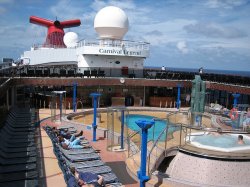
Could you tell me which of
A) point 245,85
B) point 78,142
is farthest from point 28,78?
point 245,85

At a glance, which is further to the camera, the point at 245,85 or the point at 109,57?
the point at 109,57

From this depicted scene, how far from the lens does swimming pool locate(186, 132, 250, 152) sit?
9.47 metres

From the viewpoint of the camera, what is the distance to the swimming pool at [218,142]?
9.47 meters

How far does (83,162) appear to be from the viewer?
9.41 metres

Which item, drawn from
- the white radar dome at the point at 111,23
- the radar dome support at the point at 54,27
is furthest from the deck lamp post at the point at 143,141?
the radar dome support at the point at 54,27

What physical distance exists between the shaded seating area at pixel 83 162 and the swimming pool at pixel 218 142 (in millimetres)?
3080

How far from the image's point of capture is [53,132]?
12867mm

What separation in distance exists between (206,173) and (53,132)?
276 inches

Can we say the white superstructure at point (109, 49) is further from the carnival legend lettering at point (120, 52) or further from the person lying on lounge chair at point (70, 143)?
the person lying on lounge chair at point (70, 143)

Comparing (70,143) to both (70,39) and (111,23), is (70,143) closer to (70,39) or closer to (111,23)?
(111,23)

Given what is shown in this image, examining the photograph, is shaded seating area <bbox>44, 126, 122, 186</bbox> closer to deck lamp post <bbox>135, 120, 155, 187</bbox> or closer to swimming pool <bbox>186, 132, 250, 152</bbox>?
deck lamp post <bbox>135, 120, 155, 187</bbox>

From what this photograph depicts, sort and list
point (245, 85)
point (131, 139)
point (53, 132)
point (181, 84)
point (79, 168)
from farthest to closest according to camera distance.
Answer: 1. point (181, 84)
2. point (245, 85)
3. point (53, 132)
4. point (131, 139)
5. point (79, 168)

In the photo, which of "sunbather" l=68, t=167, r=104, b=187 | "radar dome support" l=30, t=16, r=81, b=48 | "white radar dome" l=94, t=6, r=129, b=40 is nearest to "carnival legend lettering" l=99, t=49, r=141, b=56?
"white radar dome" l=94, t=6, r=129, b=40

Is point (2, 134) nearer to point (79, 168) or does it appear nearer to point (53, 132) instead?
point (53, 132)
